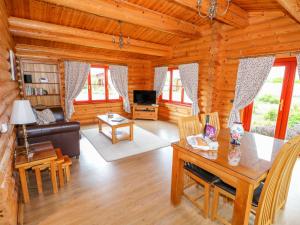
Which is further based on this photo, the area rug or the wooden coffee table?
the wooden coffee table

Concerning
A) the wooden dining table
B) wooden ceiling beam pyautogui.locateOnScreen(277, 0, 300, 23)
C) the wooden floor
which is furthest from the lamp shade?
wooden ceiling beam pyautogui.locateOnScreen(277, 0, 300, 23)

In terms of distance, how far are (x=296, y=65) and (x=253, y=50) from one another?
0.81 meters

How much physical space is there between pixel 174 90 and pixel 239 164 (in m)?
4.84

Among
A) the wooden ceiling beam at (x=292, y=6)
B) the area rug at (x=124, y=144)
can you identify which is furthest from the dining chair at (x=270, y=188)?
the area rug at (x=124, y=144)

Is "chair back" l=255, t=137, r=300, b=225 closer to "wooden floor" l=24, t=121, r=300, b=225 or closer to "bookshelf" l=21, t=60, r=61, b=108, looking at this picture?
"wooden floor" l=24, t=121, r=300, b=225

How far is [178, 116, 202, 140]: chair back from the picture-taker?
2163 mm

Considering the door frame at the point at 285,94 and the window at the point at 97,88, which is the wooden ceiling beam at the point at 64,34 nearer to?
the window at the point at 97,88

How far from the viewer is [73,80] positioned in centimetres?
556

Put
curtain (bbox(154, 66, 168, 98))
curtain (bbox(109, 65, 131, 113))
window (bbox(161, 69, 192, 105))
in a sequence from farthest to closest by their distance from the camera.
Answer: curtain (bbox(109, 65, 131, 113)), curtain (bbox(154, 66, 168, 98)), window (bbox(161, 69, 192, 105))

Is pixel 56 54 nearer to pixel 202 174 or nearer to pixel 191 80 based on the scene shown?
pixel 191 80

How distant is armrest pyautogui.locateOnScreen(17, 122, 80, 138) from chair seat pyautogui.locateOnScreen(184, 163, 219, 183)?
2.10 meters

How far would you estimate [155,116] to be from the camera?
6.43 meters

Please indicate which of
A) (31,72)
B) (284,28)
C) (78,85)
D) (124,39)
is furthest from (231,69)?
(31,72)

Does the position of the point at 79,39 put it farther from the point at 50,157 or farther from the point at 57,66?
the point at 50,157
